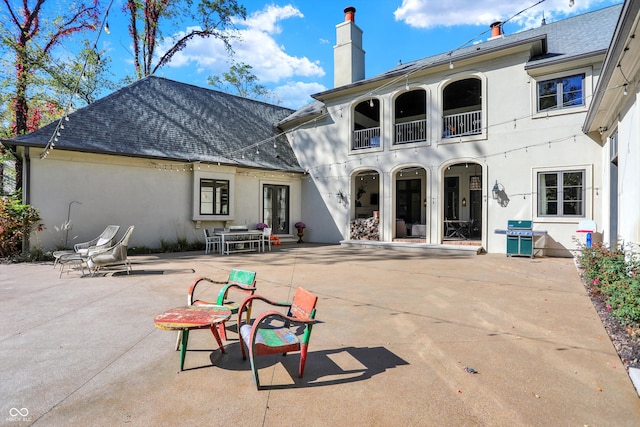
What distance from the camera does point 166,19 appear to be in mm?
19656

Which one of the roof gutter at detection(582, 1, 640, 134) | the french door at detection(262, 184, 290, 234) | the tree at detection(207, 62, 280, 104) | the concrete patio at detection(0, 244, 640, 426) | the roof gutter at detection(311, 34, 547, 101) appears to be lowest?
the concrete patio at detection(0, 244, 640, 426)

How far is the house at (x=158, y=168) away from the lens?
985 centimetres

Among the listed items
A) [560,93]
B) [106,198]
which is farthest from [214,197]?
[560,93]

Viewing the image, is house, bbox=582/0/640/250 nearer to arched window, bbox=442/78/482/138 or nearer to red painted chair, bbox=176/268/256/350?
arched window, bbox=442/78/482/138

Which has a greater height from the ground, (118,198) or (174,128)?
(174,128)

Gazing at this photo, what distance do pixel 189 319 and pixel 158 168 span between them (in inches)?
403

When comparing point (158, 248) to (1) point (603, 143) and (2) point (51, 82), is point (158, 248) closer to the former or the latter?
(2) point (51, 82)

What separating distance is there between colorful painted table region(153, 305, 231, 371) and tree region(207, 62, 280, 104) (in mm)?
24527

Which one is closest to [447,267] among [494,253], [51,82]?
[494,253]

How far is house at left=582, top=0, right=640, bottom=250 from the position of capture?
4235 millimetres

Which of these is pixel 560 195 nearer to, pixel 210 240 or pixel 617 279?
pixel 617 279

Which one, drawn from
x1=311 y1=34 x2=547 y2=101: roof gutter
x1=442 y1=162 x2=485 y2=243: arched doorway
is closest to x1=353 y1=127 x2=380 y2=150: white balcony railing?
x1=311 y1=34 x2=547 y2=101: roof gutter

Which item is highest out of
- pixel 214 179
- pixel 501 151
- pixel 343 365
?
pixel 501 151

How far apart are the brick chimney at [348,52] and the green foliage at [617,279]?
1206 centimetres
